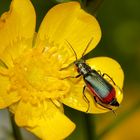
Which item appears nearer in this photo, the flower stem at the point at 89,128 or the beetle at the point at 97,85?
the beetle at the point at 97,85

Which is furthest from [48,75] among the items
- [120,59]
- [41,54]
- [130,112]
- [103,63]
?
[120,59]

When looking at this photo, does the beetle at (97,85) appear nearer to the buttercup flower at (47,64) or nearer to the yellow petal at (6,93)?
the buttercup flower at (47,64)

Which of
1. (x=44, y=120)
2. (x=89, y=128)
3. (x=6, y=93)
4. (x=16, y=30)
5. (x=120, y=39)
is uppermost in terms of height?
(x=16, y=30)

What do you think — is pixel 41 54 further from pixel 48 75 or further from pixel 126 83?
pixel 126 83

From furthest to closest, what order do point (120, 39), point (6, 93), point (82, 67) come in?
point (120, 39)
point (82, 67)
point (6, 93)

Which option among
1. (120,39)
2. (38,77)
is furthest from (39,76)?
(120,39)

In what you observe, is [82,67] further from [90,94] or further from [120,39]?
[120,39]

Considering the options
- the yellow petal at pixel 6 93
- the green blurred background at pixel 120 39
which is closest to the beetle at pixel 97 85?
the yellow petal at pixel 6 93

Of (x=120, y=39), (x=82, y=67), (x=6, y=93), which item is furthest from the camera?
(x=120, y=39)
